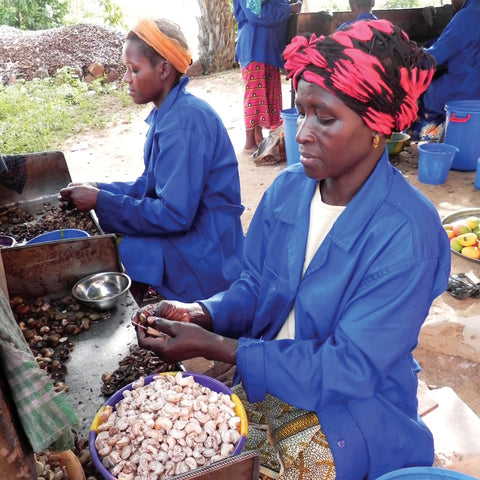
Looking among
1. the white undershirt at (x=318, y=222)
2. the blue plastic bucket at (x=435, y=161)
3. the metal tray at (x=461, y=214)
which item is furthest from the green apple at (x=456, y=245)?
the white undershirt at (x=318, y=222)

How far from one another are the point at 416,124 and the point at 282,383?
6.68 meters

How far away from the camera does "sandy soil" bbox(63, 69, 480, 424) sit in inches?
126

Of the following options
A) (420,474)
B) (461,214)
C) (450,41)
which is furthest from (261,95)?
(420,474)

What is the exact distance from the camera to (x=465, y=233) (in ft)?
14.3

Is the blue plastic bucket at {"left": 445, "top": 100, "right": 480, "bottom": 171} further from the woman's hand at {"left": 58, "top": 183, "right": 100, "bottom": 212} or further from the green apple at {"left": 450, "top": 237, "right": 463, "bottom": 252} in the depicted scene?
the woman's hand at {"left": 58, "top": 183, "right": 100, "bottom": 212}

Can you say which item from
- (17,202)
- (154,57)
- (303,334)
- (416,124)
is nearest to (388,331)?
(303,334)

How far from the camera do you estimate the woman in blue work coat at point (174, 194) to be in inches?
111

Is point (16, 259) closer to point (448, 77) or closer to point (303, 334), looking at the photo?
point (303, 334)

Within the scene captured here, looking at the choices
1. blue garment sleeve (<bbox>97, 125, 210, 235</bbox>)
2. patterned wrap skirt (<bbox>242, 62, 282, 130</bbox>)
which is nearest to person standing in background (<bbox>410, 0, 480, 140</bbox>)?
patterned wrap skirt (<bbox>242, 62, 282, 130</bbox>)

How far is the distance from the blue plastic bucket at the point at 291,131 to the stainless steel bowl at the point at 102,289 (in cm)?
384

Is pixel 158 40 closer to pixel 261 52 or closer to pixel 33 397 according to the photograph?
pixel 33 397

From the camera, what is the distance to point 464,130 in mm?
6074

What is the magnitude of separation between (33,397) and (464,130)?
6302 millimetres

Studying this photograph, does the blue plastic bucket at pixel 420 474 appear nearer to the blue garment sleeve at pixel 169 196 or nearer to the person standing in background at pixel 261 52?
the blue garment sleeve at pixel 169 196
